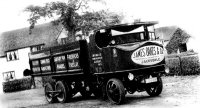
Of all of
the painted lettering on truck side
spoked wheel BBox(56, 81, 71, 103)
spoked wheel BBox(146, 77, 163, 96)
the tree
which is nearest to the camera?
the painted lettering on truck side

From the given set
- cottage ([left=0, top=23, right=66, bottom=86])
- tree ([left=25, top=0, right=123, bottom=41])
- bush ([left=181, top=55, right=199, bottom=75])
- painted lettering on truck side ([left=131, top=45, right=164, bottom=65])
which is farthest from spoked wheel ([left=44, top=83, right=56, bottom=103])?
cottage ([left=0, top=23, right=66, bottom=86])

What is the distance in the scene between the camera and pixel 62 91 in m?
12.3

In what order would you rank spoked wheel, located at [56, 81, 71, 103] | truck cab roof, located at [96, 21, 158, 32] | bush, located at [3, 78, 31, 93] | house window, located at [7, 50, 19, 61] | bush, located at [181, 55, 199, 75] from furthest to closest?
house window, located at [7, 50, 19, 61] → bush, located at [3, 78, 31, 93] → bush, located at [181, 55, 199, 75] → spoked wheel, located at [56, 81, 71, 103] → truck cab roof, located at [96, 21, 158, 32]

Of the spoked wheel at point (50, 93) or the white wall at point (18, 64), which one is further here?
the white wall at point (18, 64)

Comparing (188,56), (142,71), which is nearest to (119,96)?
(142,71)

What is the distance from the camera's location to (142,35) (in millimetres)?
10391

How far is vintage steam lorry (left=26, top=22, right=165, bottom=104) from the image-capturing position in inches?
368

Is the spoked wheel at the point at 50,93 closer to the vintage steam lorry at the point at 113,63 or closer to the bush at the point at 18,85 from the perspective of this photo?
the vintage steam lorry at the point at 113,63

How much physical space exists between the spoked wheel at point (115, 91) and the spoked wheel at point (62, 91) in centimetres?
270

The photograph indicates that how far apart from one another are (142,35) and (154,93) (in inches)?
88.3

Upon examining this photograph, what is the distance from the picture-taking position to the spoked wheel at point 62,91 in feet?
39.6

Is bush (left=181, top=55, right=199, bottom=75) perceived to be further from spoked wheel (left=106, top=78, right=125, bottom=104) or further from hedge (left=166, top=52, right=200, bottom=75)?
spoked wheel (left=106, top=78, right=125, bottom=104)

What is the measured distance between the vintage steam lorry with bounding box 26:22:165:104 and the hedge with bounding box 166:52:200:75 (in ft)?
19.6

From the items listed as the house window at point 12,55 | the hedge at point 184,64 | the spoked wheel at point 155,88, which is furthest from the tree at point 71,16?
the spoked wheel at point 155,88
